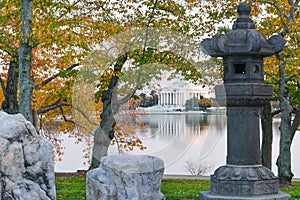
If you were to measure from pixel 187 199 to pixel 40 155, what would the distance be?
6145mm

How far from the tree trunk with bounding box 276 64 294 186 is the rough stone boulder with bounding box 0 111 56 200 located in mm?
10358

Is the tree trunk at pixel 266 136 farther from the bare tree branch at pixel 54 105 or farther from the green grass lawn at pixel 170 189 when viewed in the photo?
the bare tree branch at pixel 54 105

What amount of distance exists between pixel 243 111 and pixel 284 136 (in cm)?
689

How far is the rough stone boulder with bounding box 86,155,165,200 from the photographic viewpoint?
10.2 m

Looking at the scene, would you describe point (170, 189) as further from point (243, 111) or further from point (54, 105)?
point (54, 105)

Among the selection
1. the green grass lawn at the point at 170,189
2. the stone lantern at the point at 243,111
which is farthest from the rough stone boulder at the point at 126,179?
the green grass lawn at the point at 170,189

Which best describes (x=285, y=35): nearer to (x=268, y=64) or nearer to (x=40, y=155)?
(x=268, y=64)

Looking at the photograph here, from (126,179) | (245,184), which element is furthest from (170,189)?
(245,184)

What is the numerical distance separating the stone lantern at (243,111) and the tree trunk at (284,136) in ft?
19.9

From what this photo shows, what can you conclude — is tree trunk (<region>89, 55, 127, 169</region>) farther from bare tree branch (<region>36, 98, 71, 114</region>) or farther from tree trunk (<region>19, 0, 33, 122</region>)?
bare tree branch (<region>36, 98, 71, 114</region>)

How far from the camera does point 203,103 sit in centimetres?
1086

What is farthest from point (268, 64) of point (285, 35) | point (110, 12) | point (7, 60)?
point (7, 60)

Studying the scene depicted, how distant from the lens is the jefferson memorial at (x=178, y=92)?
10500 mm

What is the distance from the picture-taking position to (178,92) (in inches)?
424
